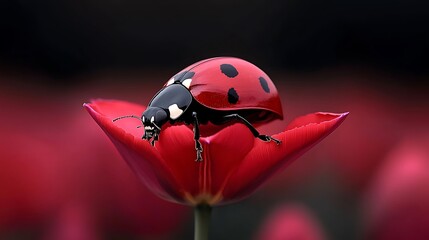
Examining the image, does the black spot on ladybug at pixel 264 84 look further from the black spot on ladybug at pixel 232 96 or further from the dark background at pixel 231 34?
the dark background at pixel 231 34

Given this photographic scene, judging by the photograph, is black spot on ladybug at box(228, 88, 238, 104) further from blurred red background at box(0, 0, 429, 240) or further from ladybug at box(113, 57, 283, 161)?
blurred red background at box(0, 0, 429, 240)

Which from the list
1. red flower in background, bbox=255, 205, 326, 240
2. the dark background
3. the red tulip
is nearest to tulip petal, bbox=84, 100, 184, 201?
the red tulip

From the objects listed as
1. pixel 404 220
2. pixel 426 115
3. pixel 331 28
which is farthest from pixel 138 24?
pixel 404 220

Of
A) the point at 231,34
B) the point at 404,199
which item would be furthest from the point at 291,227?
the point at 231,34

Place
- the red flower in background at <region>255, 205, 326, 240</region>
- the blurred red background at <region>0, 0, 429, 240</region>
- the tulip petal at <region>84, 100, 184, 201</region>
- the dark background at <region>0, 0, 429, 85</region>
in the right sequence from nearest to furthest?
the tulip petal at <region>84, 100, 184, 201</region>, the red flower in background at <region>255, 205, 326, 240</region>, the blurred red background at <region>0, 0, 429, 240</region>, the dark background at <region>0, 0, 429, 85</region>

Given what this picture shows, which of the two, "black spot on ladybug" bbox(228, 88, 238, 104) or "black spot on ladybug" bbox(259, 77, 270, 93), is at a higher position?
"black spot on ladybug" bbox(259, 77, 270, 93)

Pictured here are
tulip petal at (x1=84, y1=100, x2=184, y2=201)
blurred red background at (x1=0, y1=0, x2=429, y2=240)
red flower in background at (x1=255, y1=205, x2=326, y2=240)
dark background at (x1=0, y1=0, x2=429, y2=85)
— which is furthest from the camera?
dark background at (x1=0, y1=0, x2=429, y2=85)

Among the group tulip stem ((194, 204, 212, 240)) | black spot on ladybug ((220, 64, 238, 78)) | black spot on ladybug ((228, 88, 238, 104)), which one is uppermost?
black spot on ladybug ((220, 64, 238, 78))
